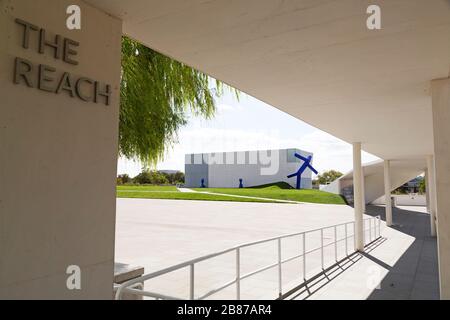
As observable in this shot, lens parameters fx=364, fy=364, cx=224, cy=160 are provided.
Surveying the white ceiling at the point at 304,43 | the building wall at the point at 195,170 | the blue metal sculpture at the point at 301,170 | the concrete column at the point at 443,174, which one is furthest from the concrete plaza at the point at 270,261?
the building wall at the point at 195,170

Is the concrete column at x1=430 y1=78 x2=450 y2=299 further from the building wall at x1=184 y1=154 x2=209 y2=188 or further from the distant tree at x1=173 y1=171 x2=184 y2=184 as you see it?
the distant tree at x1=173 y1=171 x2=184 y2=184

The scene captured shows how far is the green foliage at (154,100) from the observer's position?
19.4ft

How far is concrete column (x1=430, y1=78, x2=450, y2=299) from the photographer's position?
4785mm

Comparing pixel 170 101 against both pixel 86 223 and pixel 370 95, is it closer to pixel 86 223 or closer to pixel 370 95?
pixel 370 95

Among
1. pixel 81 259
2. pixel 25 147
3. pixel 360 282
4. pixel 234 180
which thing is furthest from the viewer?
pixel 234 180

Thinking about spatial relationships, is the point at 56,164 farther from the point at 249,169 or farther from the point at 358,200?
the point at 249,169

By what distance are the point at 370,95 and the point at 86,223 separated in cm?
486

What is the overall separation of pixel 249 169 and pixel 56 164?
58.0m

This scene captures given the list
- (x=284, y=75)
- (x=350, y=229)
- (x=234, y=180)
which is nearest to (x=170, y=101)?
(x=284, y=75)

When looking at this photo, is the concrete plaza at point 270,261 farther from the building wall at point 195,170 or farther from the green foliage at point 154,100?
the building wall at point 195,170

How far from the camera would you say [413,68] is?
4.53 metres

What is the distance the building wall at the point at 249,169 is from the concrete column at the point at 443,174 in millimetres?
52322

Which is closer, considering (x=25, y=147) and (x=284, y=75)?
(x=25, y=147)

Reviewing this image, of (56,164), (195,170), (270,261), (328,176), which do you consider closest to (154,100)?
(56,164)
